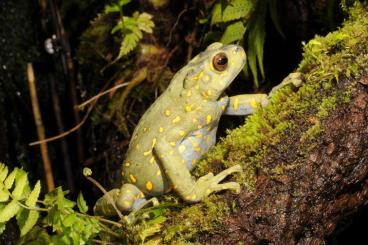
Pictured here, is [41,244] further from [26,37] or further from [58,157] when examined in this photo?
[26,37]

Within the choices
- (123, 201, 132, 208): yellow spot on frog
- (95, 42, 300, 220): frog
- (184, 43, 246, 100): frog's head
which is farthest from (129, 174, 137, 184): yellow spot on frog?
(184, 43, 246, 100): frog's head

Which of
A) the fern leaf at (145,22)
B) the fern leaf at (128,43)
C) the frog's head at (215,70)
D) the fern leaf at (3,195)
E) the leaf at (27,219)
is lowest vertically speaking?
the leaf at (27,219)

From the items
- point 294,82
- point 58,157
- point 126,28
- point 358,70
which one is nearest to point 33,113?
point 58,157

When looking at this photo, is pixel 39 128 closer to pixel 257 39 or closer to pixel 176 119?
pixel 176 119

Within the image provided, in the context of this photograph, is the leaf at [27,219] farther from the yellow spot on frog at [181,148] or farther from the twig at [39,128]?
the twig at [39,128]

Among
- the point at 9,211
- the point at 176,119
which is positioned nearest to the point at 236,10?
the point at 176,119

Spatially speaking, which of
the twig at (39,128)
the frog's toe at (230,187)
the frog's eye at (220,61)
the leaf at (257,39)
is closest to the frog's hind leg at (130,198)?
the frog's toe at (230,187)

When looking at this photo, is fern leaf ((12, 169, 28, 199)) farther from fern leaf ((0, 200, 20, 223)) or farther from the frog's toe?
the frog's toe
